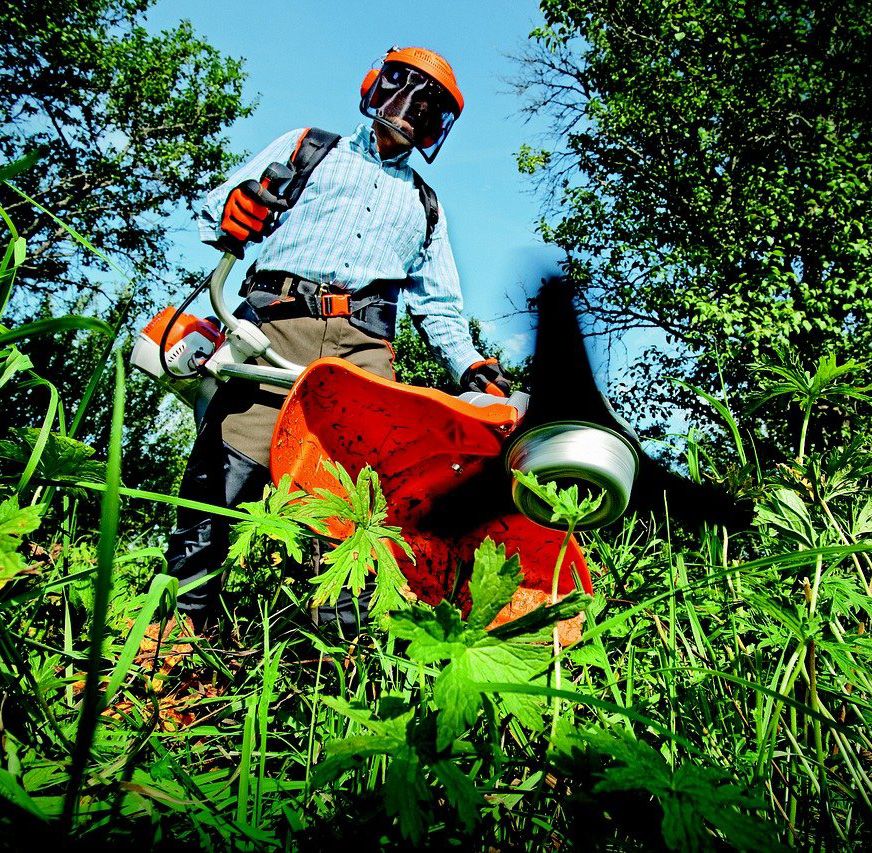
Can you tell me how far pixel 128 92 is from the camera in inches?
484

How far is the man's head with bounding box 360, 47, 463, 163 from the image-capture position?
9.16 ft

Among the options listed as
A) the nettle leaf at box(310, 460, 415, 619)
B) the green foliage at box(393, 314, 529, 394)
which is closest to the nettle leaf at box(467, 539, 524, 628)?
the nettle leaf at box(310, 460, 415, 619)

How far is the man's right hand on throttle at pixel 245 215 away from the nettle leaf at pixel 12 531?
5.34 feet

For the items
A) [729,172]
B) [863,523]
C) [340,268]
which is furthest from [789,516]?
[729,172]

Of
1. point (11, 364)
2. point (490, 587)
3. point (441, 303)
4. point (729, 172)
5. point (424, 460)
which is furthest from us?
point (729, 172)

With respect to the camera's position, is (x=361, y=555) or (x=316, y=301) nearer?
(x=361, y=555)

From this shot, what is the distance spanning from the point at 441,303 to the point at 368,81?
127 centimetres

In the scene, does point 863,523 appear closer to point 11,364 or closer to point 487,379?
point 487,379

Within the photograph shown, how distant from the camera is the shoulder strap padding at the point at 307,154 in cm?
255

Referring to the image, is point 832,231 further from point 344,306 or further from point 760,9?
point 344,306

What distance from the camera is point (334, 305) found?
2.47m

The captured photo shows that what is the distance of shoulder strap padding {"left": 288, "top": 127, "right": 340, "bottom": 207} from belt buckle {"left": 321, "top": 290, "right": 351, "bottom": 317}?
0.48m

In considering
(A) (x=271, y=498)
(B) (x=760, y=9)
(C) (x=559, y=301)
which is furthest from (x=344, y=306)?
(B) (x=760, y=9)

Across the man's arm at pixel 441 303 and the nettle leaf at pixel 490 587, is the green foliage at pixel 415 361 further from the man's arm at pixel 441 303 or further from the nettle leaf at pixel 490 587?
the nettle leaf at pixel 490 587
